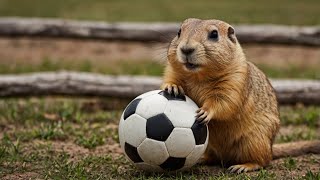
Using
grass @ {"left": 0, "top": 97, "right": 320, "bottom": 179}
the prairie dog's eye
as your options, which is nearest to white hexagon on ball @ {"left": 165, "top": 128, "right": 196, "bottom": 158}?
grass @ {"left": 0, "top": 97, "right": 320, "bottom": 179}

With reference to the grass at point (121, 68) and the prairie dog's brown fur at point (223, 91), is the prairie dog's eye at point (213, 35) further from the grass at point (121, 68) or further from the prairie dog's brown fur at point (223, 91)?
the grass at point (121, 68)

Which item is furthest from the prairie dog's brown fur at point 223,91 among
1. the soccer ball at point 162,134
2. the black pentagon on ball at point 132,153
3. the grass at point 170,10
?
the grass at point 170,10

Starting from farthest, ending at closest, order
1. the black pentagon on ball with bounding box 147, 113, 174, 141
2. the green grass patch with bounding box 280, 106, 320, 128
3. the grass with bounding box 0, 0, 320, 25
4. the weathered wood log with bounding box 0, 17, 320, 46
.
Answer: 1. the grass with bounding box 0, 0, 320, 25
2. the weathered wood log with bounding box 0, 17, 320, 46
3. the green grass patch with bounding box 280, 106, 320, 128
4. the black pentagon on ball with bounding box 147, 113, 174, 141

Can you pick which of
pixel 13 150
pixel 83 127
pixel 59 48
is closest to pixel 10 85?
pixel 83 127

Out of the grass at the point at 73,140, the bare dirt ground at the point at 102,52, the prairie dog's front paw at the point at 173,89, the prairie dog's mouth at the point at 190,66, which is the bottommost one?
the bare dirt ground at the point at 102,52

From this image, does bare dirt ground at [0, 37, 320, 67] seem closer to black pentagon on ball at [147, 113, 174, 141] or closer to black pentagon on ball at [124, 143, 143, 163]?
black pentagon on ball at [124, 143, 143, 163]

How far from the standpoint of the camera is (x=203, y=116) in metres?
5.62

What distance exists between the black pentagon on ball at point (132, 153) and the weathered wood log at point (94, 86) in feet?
10.7

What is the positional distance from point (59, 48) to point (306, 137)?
745 centimetres

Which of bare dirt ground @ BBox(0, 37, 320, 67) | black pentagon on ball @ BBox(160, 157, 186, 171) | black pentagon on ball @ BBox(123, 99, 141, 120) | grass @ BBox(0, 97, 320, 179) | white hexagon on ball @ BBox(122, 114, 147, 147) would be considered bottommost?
bare dirt ground @ BBox(0, 37, 320, 67)

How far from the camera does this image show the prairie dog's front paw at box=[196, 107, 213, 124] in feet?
18.4

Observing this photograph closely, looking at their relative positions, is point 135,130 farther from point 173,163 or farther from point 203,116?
point 203,116

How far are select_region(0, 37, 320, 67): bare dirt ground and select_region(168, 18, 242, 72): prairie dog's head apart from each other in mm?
6641

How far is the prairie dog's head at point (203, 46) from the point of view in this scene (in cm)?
556
